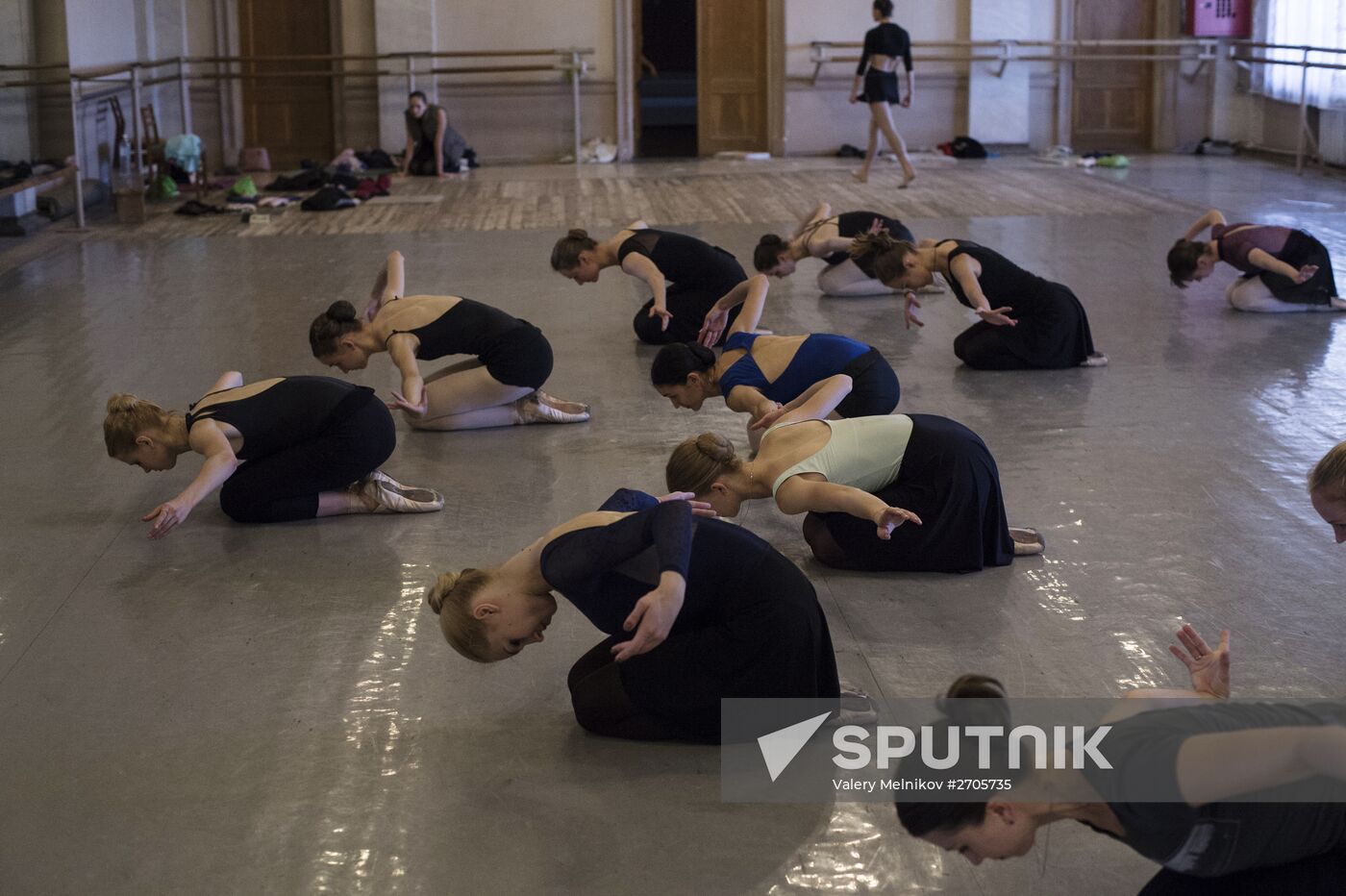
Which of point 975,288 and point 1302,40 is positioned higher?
point 1302,40

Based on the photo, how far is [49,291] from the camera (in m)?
8.21

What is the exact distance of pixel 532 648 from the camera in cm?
344

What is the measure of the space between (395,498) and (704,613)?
1.83 m

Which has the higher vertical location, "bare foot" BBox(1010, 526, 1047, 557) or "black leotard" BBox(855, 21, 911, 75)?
"black leotard" BBox(855, 21, 911, 75)

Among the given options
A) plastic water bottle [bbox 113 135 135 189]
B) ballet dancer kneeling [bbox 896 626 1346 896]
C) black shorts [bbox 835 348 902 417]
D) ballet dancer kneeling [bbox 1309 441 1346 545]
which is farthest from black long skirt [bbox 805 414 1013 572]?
plastic water bottle [bbox 113 135 135 189]

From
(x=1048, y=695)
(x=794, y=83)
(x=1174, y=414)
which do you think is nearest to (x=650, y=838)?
(x=1048, y=695)

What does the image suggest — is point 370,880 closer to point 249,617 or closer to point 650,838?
point 650,838

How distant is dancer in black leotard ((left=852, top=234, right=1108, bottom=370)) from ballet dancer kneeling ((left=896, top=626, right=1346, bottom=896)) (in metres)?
3.93

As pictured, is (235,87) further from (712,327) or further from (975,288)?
(975,288)

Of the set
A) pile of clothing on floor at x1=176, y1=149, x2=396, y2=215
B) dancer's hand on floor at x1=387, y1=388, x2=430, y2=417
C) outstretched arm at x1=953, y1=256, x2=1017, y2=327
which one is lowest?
dancer's hand on floor at x1=387, y1=388, x2=430, y2=417

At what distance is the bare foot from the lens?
3898 mm

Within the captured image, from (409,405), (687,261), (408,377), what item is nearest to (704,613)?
(409,405)

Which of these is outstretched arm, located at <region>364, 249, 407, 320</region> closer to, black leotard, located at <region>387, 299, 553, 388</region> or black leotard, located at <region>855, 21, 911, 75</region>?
black leotard, located at <region>387, 299, 553, 388</region>

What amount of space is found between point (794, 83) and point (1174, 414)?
10217mm
